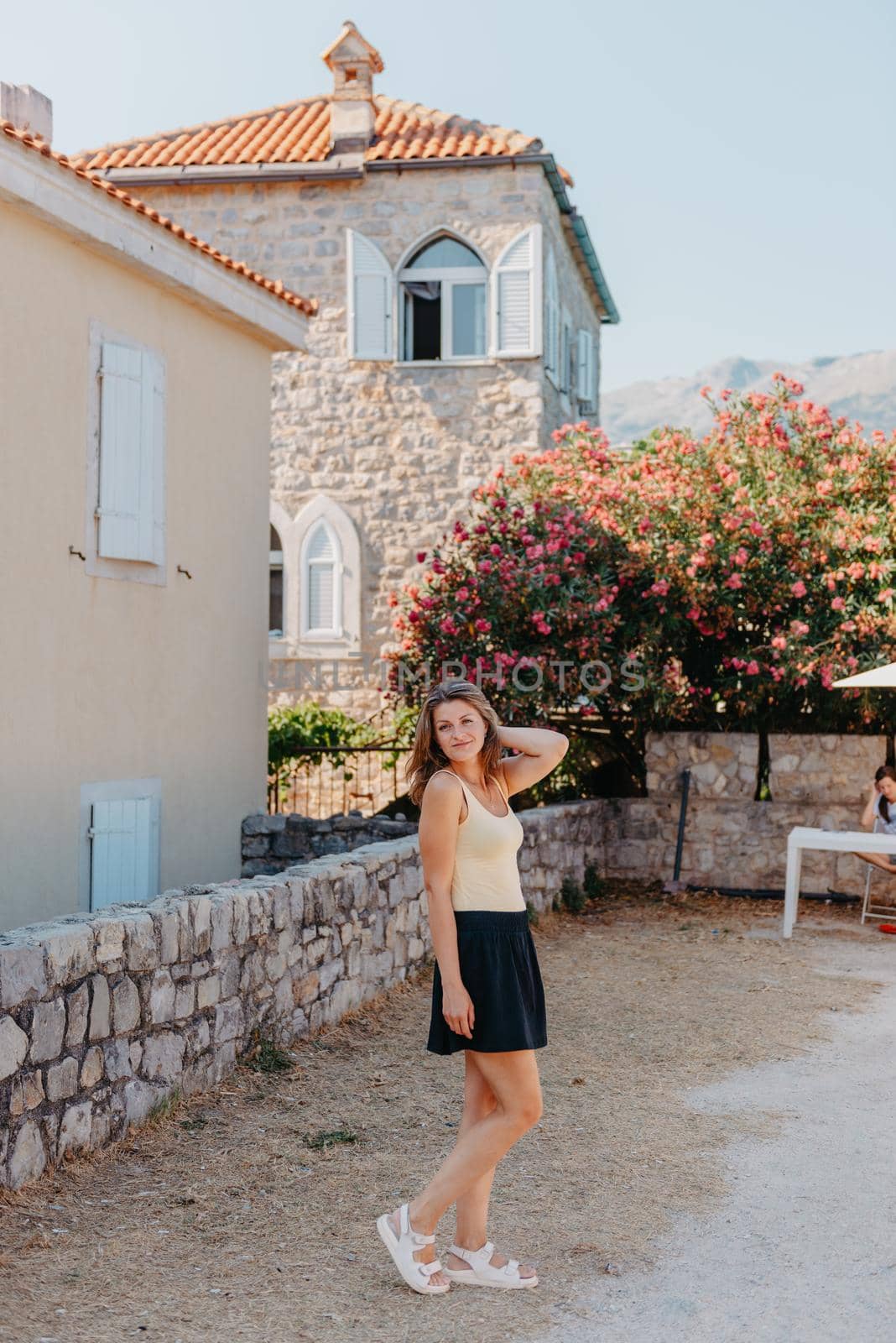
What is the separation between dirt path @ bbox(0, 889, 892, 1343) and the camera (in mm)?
3920

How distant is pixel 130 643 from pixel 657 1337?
22.5ft

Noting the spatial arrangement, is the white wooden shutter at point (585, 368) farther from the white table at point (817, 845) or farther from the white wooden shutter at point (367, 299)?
the white table at point (817, 845)

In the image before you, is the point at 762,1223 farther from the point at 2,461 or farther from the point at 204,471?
the point at 204,471

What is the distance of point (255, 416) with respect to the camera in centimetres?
1159

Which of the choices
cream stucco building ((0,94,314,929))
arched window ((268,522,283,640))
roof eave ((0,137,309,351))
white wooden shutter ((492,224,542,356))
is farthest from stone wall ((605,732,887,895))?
arched window ((268,522,283,640))

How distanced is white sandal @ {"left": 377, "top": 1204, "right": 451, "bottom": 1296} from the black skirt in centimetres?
54

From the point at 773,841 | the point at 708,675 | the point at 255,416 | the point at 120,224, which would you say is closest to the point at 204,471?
the point at 255,416

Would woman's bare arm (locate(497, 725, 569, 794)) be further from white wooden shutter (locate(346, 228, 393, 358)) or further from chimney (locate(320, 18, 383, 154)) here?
chimney (locate(320, 18, 383, 154))

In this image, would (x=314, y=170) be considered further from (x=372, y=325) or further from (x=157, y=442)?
(x=157, y=442)

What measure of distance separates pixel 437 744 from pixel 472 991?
0.74m

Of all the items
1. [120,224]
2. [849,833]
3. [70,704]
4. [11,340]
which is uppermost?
[120,224]

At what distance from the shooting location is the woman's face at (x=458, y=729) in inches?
162

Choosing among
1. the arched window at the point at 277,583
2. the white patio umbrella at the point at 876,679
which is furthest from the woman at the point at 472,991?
the arched window at the point at 277,583

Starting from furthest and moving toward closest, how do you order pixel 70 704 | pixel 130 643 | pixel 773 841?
pixel 773 841, pixel 130 643, pixel 70 704
